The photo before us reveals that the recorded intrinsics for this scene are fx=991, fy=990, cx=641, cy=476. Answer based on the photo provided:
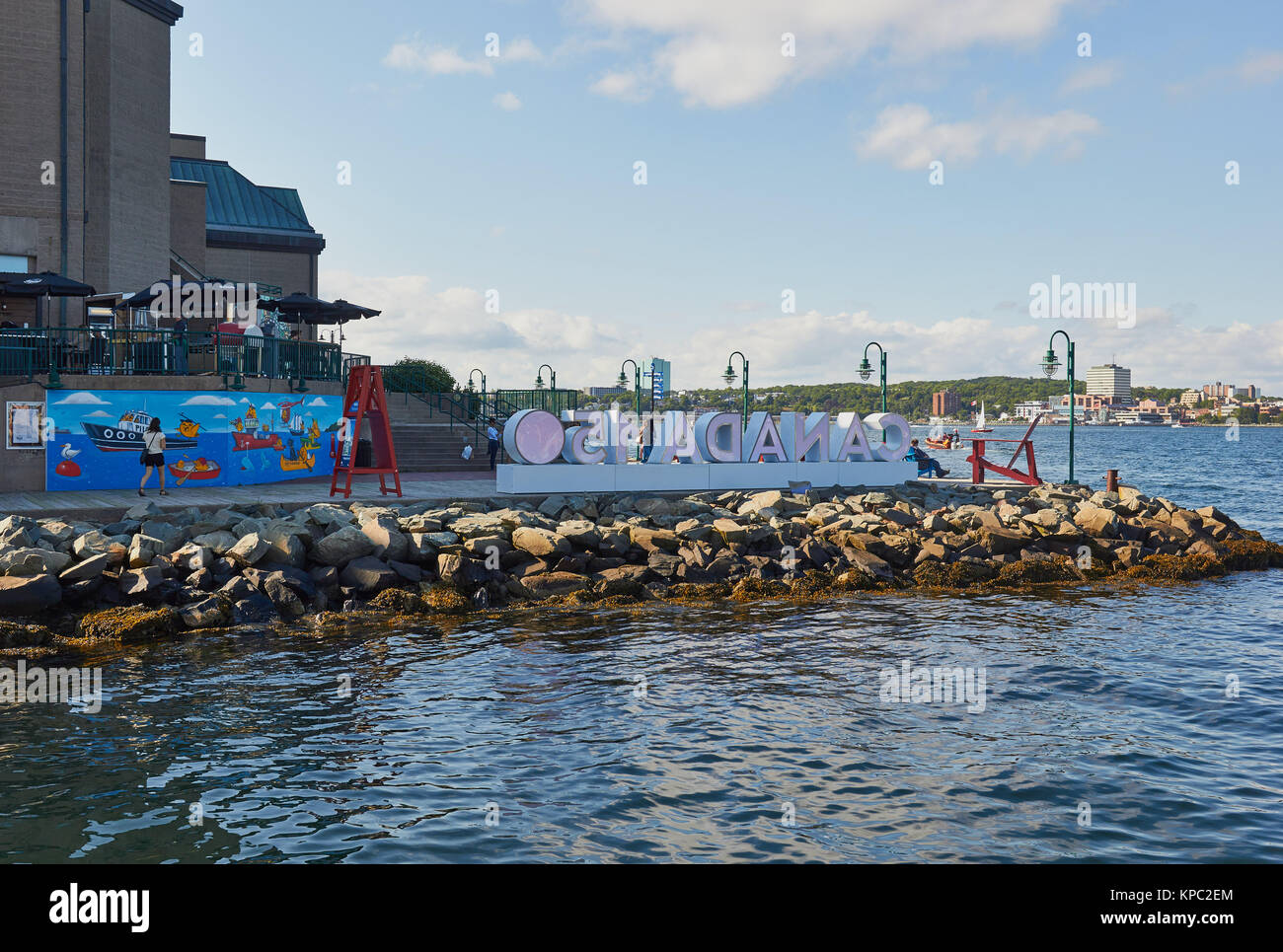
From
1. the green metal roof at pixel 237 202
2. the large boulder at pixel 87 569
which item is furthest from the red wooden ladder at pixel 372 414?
the green metal roof at pixel 237 202

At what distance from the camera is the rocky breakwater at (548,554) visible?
57.7 ft

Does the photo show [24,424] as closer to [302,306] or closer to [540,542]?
A: [302,306]

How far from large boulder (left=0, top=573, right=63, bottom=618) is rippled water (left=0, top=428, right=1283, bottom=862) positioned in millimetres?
2775

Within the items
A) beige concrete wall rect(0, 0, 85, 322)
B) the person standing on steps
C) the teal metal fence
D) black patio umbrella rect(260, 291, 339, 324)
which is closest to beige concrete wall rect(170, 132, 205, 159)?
beige concrete wall rect(0, 0, 85, 322)

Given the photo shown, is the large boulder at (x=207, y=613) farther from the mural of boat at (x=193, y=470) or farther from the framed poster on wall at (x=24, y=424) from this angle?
the framed poster on wall at (x=24, y=424)

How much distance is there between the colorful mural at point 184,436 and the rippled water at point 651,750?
11111 mm

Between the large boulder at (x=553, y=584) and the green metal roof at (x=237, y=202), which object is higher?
the green metal roof at (x=237, y=202)

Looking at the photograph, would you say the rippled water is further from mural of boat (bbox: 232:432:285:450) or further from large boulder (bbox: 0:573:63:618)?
mural of boat (bbox: 232:432:285:450)

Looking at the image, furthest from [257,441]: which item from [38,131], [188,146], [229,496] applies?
[188,146]

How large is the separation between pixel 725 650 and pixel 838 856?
775 cm

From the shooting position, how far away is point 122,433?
980 inches

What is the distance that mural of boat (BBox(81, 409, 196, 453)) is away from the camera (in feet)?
80.6

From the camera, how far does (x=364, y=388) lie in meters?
25.5
